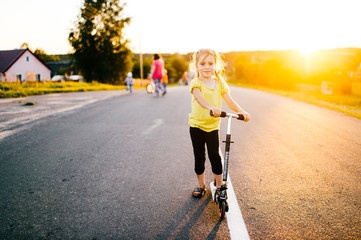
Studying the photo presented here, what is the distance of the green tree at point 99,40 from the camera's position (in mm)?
44875

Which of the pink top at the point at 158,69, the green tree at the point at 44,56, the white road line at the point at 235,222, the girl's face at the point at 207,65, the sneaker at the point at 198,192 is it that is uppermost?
the green tree at the point at 44,56

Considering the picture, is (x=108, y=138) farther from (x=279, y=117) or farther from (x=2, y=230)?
(x=279, y=117)

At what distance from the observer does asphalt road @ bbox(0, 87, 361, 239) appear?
2.56 meters

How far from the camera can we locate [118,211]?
2.85 metres

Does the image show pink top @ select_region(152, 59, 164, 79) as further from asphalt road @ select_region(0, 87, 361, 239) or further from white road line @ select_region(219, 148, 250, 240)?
white road line @ select_region(219, 148, 250, 240)

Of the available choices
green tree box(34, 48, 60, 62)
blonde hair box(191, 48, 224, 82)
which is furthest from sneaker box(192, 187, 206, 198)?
green tree box(34, 48, 60, 62)

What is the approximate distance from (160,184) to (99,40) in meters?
46.3

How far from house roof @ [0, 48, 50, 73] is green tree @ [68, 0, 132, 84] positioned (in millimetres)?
8123

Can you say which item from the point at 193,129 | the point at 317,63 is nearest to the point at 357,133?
the point at 193,129

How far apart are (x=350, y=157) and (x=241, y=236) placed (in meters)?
3.30

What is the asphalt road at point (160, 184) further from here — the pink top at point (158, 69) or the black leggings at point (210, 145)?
the pink top at point (158, 69)

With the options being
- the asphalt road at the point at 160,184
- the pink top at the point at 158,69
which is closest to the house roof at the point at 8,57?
the pink top at the point at 158,69

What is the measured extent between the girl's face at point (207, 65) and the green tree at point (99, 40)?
145ft

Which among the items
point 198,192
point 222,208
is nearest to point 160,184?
point 198,192
